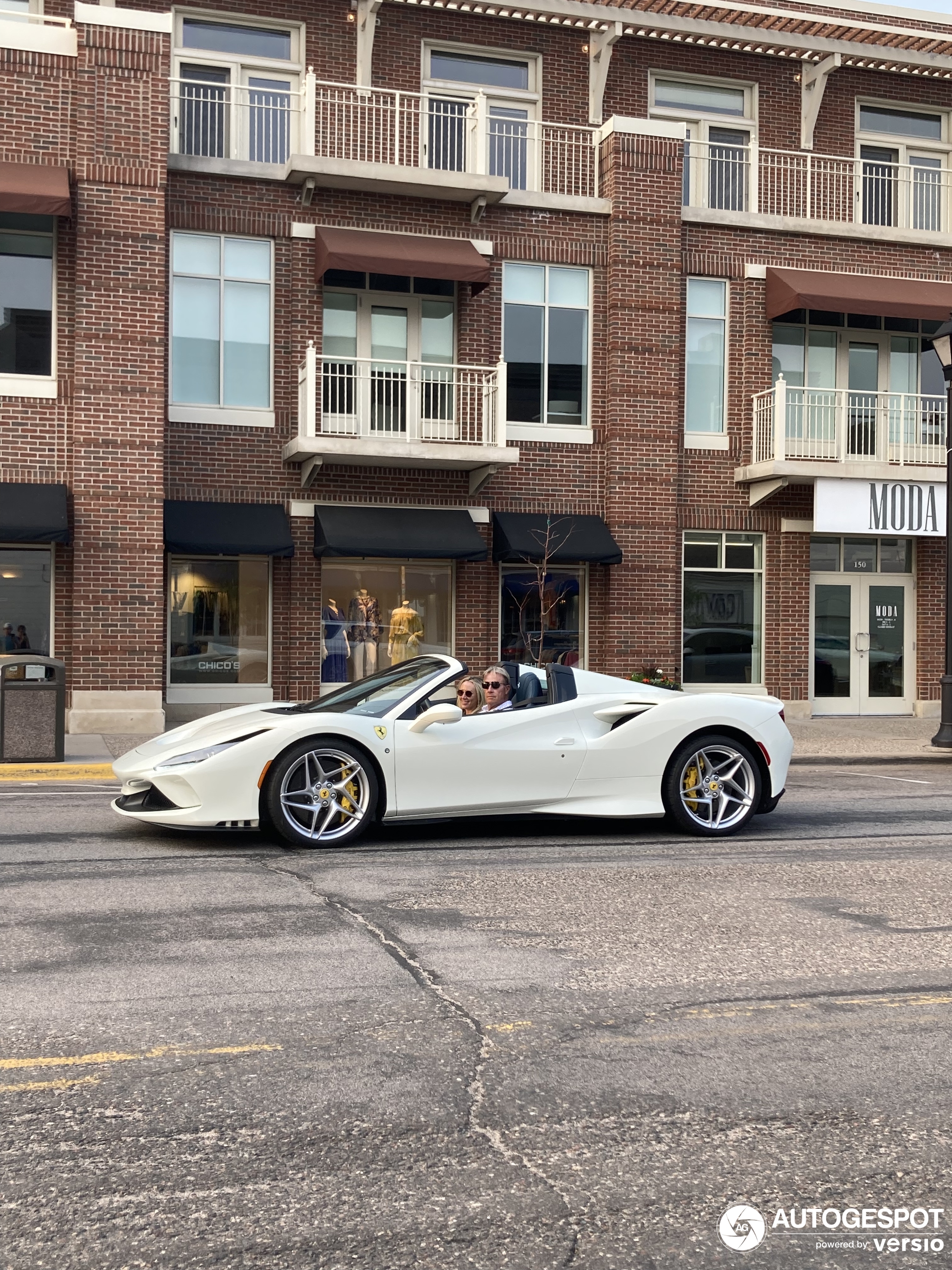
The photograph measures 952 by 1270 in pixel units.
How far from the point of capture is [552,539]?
20.7 m

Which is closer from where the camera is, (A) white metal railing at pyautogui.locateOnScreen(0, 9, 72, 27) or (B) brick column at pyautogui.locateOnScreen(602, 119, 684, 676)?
(A) white metal railing at pyautogui.locateOnScreen(0, 9, 72, 27)

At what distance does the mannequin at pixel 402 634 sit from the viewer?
66.6 ft

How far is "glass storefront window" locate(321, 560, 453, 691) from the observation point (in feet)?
66.2

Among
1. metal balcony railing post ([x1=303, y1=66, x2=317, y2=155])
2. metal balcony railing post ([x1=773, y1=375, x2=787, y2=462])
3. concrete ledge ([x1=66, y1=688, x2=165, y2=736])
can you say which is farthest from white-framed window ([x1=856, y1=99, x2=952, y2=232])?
concrete ledge ([x1=66, y1=688, x2=165, y2=736])

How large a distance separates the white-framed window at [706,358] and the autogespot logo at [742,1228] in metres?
19.5

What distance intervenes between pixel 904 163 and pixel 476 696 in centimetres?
1902

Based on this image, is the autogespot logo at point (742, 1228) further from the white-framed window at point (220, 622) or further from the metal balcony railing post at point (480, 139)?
the metal balcony railing post at point (480, 139)

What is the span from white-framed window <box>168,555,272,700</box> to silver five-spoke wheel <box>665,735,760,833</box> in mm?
11611

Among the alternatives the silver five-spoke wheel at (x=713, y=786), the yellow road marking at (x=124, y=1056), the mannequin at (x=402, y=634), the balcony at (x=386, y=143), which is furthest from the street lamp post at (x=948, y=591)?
the yellow road marking at (x=124, y=1056)

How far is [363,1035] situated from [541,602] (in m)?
16.3

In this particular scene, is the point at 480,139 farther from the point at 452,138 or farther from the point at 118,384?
the point at 118,384

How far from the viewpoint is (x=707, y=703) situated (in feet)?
30.0

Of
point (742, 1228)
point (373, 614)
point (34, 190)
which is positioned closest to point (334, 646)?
point (373, 614)

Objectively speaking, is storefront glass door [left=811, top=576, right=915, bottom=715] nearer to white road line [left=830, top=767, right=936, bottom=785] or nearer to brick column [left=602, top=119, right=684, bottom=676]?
brick column [left=602, top=119, right=684, bottom=676]
